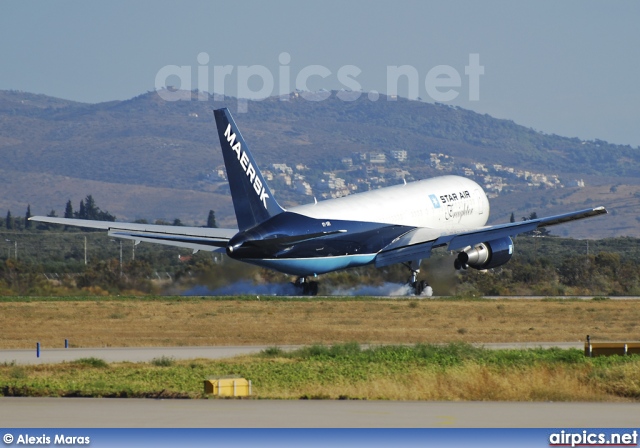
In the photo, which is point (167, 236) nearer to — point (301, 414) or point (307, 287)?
point (307, 287)

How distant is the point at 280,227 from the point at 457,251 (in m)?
14.8

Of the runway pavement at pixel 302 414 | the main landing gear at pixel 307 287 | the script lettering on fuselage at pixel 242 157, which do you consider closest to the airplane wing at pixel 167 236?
the main landing gear at pixel 307 287

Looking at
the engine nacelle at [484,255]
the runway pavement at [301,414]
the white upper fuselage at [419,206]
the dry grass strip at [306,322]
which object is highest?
the white upper fuselage at [419,206]

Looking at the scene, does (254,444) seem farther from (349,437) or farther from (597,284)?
(597,284)

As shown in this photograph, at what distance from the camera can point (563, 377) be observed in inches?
1184

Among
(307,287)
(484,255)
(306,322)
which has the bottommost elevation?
(306,322)

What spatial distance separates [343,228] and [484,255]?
9.47 metres

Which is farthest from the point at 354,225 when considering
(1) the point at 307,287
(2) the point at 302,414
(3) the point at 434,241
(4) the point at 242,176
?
(2) the point at 302,414

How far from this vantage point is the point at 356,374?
3159 cm

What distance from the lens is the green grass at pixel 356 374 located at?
2772 cm

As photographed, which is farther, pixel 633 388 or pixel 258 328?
pixel 258 328

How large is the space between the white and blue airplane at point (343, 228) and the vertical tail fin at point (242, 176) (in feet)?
0.14

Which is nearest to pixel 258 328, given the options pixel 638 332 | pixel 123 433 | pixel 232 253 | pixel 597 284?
pixel 232 253

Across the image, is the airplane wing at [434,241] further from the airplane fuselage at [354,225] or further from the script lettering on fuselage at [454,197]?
the script lettering on fuselage at [454,197]
